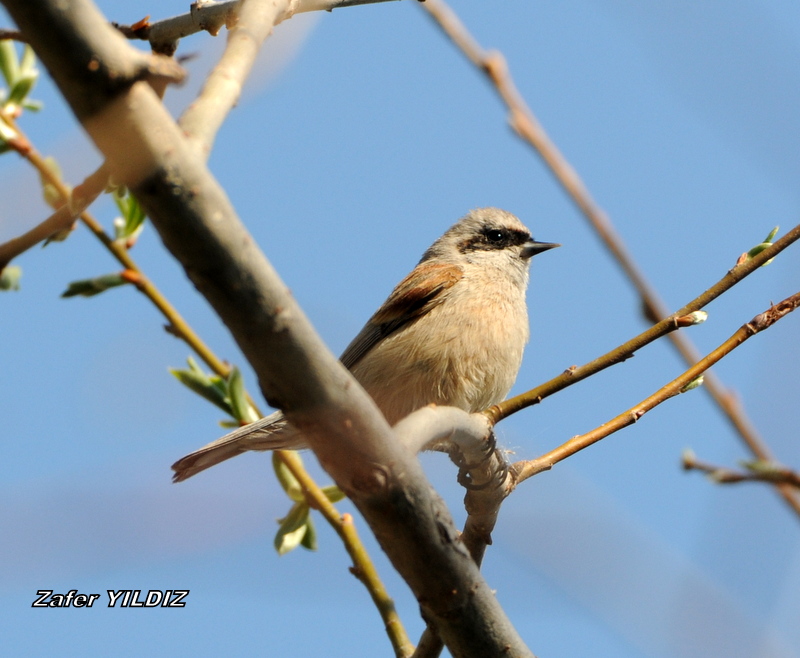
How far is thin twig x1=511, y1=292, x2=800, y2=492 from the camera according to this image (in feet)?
8.93

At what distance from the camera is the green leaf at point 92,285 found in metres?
3.40

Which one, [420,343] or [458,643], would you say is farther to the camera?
[420,343]

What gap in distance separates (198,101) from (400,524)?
3.41ft

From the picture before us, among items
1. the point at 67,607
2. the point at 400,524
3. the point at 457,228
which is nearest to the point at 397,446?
the point at 400,524

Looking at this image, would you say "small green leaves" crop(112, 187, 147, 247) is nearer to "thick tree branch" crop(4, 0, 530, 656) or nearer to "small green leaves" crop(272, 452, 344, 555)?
"small green leaves" crop(272, 452, 344, 555)

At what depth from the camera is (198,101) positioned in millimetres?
1843

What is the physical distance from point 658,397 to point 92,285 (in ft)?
7.48

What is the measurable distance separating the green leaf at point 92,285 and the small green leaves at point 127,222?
0.62 ft

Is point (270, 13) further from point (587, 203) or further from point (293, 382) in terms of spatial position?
point (587, 203)

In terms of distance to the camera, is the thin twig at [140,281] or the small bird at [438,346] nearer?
the thin twig at [140,281]

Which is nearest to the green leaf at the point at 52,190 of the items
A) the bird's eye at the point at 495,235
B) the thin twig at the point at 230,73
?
the thin twig at the point at 230,73

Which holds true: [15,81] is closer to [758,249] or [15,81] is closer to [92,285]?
[92,285]

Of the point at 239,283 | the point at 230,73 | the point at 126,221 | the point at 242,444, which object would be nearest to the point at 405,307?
the point at 242,444

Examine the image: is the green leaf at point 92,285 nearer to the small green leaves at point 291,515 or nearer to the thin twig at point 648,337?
the small green leaves at point 291,515
